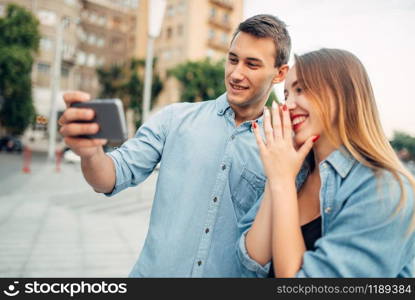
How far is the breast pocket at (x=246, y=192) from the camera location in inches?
68.0

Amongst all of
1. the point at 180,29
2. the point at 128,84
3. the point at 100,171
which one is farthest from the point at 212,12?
the point at 100,171

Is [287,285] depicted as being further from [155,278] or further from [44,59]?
[44,59]

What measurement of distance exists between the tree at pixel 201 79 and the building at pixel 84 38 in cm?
1107

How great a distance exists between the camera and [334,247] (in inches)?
45.6

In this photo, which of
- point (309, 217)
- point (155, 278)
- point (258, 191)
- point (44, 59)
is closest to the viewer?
point (309, 217)

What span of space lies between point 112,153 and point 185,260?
51 centimetres

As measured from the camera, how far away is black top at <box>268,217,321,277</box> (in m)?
1.31

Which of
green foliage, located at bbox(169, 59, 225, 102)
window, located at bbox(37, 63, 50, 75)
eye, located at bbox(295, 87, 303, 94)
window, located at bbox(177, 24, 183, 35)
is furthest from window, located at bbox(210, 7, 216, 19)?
eye, located at bbox(295, 87, 303, 94)

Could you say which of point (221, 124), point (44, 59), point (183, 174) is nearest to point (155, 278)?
point (183, 174)

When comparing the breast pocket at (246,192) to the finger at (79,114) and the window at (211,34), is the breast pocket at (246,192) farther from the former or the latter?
the window at (211,34)

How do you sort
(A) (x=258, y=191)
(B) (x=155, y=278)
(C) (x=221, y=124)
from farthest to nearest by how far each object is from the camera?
(C) (x=221, y=124) < (A) (x=258, y=191) < (B) (x=155, y=278)

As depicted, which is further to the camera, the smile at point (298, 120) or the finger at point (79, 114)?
the smile at point (298, 120)

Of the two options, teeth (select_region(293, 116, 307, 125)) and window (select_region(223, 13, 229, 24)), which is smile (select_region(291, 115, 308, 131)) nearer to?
teeth (select_region(293, 116, 307, 125))

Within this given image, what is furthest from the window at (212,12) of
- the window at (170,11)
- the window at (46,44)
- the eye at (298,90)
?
the eye at (298,90)
